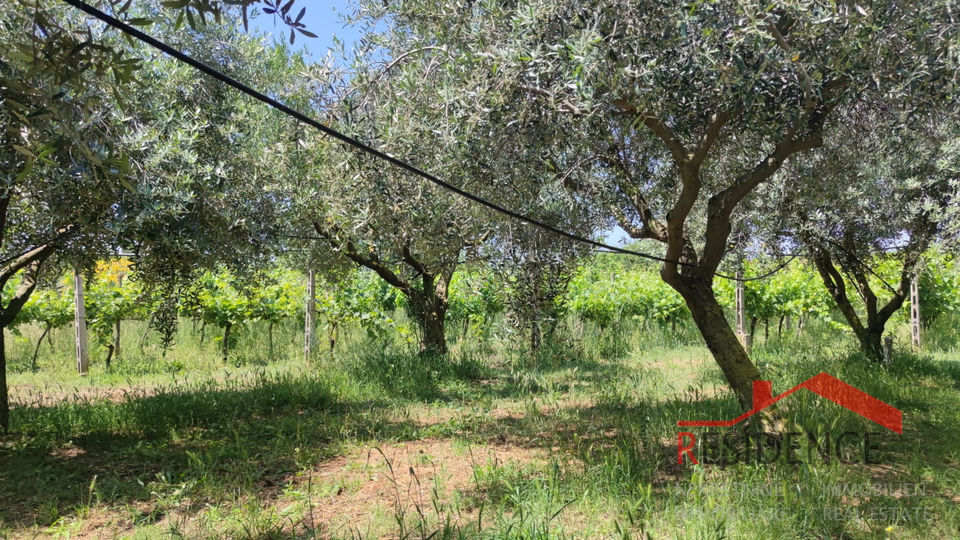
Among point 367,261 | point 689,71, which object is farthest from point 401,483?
point 367,261

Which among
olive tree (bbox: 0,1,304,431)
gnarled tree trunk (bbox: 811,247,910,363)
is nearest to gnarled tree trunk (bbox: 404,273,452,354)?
olive tree (bbox: 0,1,304,431)

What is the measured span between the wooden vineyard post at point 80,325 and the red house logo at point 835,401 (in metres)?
9.48

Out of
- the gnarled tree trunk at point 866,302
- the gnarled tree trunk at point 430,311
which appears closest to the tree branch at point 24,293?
the gnarled tree trunk at point 430,311

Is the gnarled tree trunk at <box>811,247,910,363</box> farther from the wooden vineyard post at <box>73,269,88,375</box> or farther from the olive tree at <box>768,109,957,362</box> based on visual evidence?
the wooden vineyard post at <box>73,269,88,375</box>

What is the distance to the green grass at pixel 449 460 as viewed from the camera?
343cm

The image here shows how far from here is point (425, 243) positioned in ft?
17.4

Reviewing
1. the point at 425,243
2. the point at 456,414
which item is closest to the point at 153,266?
the point at 425,243

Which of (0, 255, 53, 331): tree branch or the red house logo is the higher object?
(0, 255, 53, 331): tree branch

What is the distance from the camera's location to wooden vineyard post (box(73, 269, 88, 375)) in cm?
946

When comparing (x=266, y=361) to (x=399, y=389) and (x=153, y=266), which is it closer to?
(x=399, y=389)

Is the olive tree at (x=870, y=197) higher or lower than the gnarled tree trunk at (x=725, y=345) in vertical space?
higher

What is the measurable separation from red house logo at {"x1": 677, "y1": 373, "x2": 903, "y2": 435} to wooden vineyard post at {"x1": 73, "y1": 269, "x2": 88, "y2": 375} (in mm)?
9482

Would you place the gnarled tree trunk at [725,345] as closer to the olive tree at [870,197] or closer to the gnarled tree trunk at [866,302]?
the olive tree at [870,197]

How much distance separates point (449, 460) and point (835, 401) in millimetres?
3831
